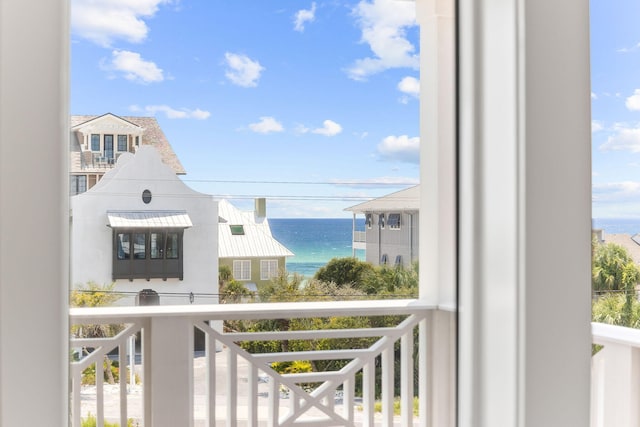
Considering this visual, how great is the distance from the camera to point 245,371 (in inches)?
75.4

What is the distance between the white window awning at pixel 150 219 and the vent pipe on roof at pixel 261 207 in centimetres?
21

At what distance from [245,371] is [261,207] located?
575 millimetres

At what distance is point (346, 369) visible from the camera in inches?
79.1

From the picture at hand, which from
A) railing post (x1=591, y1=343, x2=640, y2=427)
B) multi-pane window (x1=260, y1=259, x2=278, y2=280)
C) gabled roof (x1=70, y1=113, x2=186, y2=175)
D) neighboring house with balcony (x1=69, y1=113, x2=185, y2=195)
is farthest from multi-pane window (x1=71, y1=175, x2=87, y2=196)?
railing post (x1=591, y1=343, x2=640, y2=427)

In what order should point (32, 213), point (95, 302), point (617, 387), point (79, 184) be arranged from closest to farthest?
point (32, 213)
point (79, 184)
point (95, 302)
point (617, 387)

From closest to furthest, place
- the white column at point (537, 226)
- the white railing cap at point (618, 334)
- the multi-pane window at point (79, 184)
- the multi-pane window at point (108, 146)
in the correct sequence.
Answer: the white column at point (537, 226) → the multi-pane window at point (79, 184) → the multi-pane window at point (108, 146) → the white railing cap at point (618, 334)

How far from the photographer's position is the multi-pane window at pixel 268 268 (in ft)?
5.99

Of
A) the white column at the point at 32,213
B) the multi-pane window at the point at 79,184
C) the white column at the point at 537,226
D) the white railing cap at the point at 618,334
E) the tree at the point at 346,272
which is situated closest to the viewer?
the white column at the point at 32,213

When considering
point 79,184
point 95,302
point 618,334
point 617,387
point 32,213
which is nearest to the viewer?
point 32,213

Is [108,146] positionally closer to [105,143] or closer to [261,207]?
[105,143]

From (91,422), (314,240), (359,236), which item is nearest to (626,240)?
(359,236)

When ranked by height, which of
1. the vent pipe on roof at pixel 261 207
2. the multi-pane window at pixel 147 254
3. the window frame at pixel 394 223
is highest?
the vent pipe on roof at pixel 261 207

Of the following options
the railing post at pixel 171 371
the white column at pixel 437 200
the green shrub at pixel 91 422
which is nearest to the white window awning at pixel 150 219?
the railing post at pixel 171 371

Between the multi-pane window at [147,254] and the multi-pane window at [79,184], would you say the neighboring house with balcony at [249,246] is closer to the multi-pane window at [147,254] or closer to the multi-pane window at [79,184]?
the multi-pane window at [147,254]
